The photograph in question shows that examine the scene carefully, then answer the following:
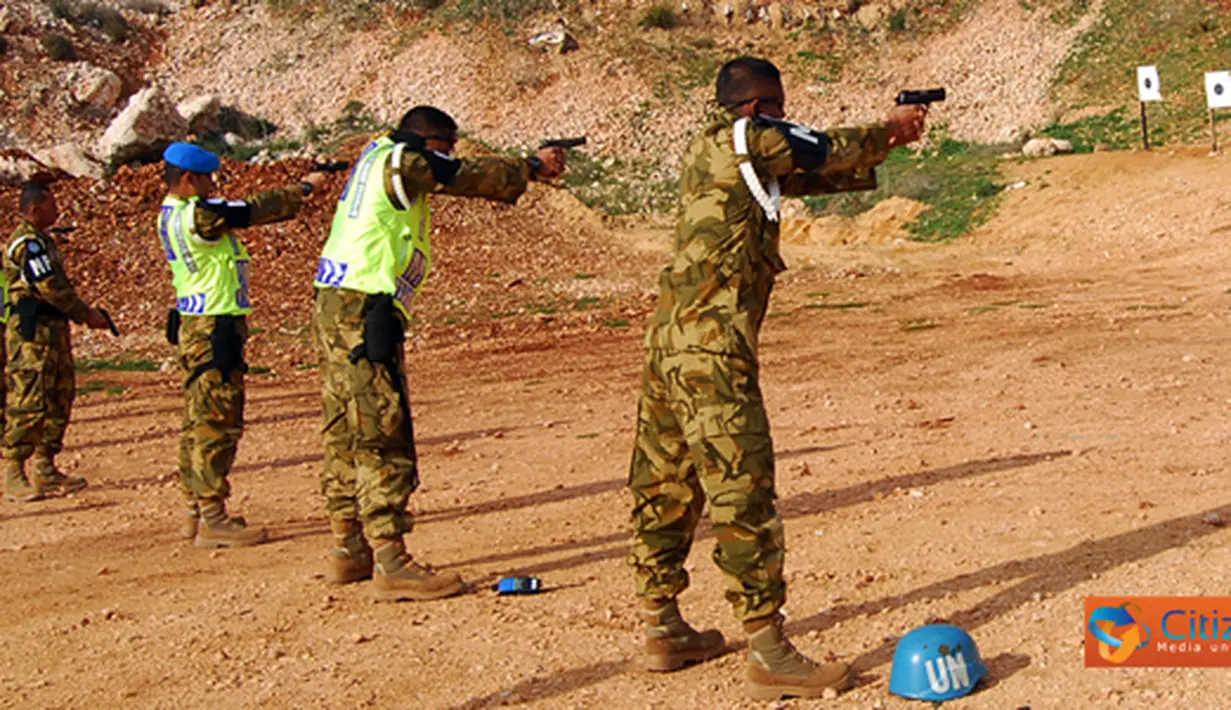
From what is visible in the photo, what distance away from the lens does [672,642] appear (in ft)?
16.2

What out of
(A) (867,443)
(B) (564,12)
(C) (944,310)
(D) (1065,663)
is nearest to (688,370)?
(D) (1065,663)

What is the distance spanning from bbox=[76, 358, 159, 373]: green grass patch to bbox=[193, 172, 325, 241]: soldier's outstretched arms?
9.30 meters

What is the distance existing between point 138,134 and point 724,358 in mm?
25824

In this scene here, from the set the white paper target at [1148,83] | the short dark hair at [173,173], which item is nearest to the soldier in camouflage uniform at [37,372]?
the short dark hair at [173,173]

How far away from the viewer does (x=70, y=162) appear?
2683 cm

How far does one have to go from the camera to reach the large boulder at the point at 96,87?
33844 millimetres

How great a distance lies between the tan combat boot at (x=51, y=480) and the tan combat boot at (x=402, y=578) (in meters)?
4.64

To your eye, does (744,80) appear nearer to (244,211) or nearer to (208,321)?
(244,211)

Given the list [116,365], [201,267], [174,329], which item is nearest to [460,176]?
[201,267]

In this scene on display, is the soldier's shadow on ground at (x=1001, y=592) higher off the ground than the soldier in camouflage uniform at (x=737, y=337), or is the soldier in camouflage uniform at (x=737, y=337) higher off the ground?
the soldier in camouflage uniform at (x=737, y=337)

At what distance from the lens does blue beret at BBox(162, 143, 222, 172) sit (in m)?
7.29

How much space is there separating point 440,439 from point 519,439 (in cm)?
80

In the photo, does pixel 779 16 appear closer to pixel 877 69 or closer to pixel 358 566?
pixel 877 69

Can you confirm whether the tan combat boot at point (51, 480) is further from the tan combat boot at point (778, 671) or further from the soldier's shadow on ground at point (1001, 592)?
the tan combat boot at point (778, 671)
